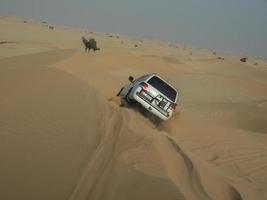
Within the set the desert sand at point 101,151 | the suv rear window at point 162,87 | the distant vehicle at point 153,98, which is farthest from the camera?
the suv rear window at point 162,87

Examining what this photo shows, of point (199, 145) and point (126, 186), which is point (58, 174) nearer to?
point (126, 186)

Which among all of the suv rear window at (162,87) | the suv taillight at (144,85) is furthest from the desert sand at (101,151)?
the suv rear window at (162,87)

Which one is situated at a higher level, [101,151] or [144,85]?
[101,151]

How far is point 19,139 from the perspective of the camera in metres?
8.31

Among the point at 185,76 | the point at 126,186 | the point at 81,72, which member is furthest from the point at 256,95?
the point at 126,186

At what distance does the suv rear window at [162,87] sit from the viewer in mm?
14297

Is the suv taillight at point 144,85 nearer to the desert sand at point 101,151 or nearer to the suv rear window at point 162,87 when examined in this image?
the suv rear window at point 162,87

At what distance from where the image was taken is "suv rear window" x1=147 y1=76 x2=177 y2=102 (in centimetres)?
1430

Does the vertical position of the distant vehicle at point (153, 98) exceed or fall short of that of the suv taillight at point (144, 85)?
it falls short

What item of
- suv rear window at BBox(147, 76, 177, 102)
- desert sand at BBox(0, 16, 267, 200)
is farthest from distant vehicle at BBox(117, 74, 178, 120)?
desert sand at BBox(0, 16, 267, 200)

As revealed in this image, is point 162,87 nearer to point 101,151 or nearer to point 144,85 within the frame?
point 144,85

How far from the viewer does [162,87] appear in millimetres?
14406

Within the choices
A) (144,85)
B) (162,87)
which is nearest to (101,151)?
(144,85)

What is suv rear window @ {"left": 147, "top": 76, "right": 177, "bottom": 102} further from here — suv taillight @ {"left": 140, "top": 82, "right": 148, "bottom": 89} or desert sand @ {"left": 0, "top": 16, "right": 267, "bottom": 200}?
desert sand @ {"left": 0, "top": 16, "right": 267, "bottom": 200}
